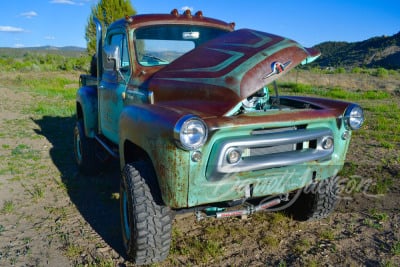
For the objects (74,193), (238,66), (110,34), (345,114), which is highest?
(110,34)

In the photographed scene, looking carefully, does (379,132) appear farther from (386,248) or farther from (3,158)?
(3,158)

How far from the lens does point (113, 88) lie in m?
4.43

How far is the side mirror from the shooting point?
3819mm

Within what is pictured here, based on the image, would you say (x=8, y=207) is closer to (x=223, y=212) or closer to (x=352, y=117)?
(x=223, y=212)

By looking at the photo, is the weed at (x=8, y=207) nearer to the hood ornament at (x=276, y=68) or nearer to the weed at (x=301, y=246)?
the weed at (x=301, y=246)

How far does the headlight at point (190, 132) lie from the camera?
2539 mm

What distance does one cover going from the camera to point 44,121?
10.2 metres

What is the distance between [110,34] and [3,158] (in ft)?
11.1

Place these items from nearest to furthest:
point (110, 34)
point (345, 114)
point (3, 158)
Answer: point (345, 114)
point (110, 34)
point (3, 158)

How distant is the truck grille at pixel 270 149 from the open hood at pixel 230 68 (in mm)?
330

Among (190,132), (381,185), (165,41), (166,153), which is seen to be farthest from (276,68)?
(381,185)

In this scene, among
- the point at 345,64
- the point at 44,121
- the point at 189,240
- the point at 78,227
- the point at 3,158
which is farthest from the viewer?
the point at 345,64

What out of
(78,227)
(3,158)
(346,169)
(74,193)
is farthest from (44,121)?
(346,169)

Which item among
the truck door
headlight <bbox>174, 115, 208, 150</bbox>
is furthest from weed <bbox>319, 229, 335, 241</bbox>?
the truck door
